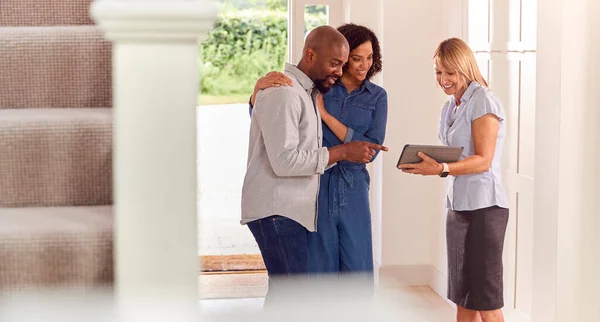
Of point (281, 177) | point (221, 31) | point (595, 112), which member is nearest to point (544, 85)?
point (595, 112)

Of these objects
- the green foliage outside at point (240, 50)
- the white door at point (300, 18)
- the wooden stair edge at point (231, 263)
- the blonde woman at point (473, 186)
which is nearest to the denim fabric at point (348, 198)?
the blonde woman at point (473, 186)

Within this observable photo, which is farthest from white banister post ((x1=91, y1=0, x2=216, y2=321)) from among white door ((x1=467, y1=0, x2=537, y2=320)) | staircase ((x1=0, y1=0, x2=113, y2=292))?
white door ((x1=467, y1=0, x2=537, y2=320))

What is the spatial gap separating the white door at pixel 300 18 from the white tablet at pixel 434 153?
1718 mm

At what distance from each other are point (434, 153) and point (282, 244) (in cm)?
75

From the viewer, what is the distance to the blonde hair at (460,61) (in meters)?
3.23

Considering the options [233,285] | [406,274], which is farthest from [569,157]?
[233,285]

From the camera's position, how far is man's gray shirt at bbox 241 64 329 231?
8.99 feet

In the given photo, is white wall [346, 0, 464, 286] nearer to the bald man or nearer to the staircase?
the bald man

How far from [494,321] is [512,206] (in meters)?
0.72

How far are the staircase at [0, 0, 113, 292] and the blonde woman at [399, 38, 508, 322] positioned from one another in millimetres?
1424

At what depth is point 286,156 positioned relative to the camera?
107 inches

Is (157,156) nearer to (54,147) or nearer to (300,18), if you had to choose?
(54,147)

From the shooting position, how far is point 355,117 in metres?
3.32

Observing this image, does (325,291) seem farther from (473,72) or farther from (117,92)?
(117,92)
